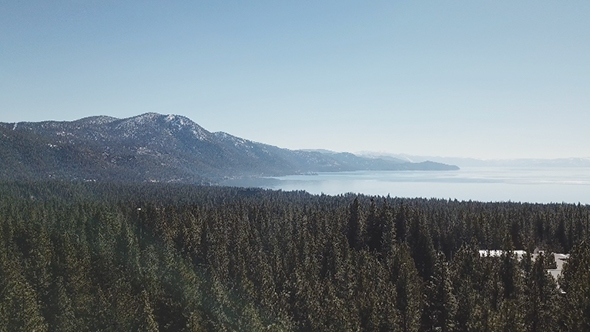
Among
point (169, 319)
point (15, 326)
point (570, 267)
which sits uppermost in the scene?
point (570, 267)

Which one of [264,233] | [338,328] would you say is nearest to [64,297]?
[338,328]

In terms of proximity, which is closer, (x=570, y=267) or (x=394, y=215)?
(x=570, y=267)

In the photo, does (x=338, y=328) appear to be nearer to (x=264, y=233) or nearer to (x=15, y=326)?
(x=15, y=326)

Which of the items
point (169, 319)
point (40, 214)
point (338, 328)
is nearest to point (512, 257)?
point (338, 328)

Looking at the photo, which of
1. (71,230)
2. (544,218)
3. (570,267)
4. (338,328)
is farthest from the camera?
(544,218)

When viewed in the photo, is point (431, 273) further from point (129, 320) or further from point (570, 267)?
point (129, 320)

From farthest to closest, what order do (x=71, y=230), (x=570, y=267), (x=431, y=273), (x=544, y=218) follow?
(x=544, y=218)
(x=71, y=230)
(x=431, y=273)
(x=570, y=267)

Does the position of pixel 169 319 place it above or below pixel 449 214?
below
